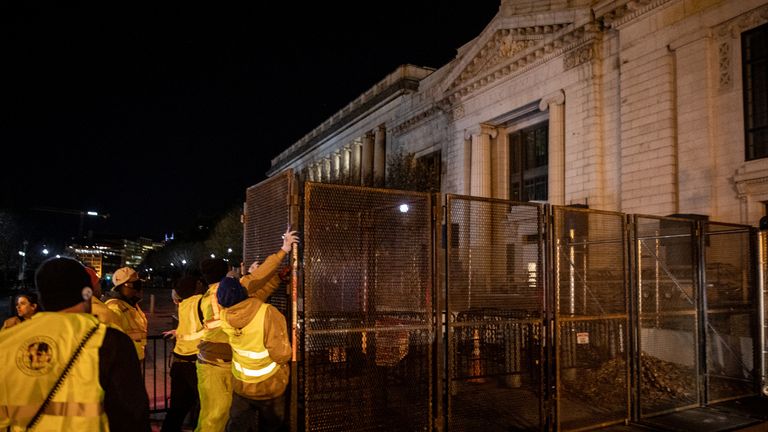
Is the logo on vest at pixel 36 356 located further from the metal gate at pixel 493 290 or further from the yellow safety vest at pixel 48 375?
the metal gate at pixel 493 290

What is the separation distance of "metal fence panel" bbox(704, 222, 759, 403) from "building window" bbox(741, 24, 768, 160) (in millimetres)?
4911

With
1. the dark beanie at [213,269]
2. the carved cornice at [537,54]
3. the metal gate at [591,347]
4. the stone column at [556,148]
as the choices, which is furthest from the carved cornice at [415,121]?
the dark beanie at [213,269]

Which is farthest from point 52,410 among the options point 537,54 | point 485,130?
point 485,130

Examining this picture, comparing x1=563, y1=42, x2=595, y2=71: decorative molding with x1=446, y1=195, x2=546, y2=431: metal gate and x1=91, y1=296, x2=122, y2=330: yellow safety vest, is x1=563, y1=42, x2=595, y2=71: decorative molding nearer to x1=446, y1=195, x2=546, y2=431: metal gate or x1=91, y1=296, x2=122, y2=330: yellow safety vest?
x1=446, y1=195, x2=546, y2=431: metal gate

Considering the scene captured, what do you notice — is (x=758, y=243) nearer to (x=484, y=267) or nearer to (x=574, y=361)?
(x=574, y=361)

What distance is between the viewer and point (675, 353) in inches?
397

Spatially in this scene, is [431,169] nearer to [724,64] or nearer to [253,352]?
[724,64]

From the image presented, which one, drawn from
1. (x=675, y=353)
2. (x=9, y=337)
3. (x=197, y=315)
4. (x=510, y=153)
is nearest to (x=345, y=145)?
(x=510, y=153)

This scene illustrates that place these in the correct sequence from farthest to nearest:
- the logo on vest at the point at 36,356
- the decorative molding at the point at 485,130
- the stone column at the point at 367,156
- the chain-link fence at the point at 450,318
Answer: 1. the stone column at the point at 367,156
2. the decorative molding at the point at 485,130
3. the chain-link fence at the point at 450,318
4. the logo on vest at the point at 36,356

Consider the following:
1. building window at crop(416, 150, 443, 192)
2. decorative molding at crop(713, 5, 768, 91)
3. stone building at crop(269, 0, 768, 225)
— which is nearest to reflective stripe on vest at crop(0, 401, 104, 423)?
stone building at crop(269, 0, 768, 225)

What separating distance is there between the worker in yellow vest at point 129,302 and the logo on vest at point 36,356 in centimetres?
321

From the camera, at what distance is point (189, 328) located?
5.86m

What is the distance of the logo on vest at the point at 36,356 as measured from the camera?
99.9 inches

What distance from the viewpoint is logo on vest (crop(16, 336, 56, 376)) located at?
2.54 meters
